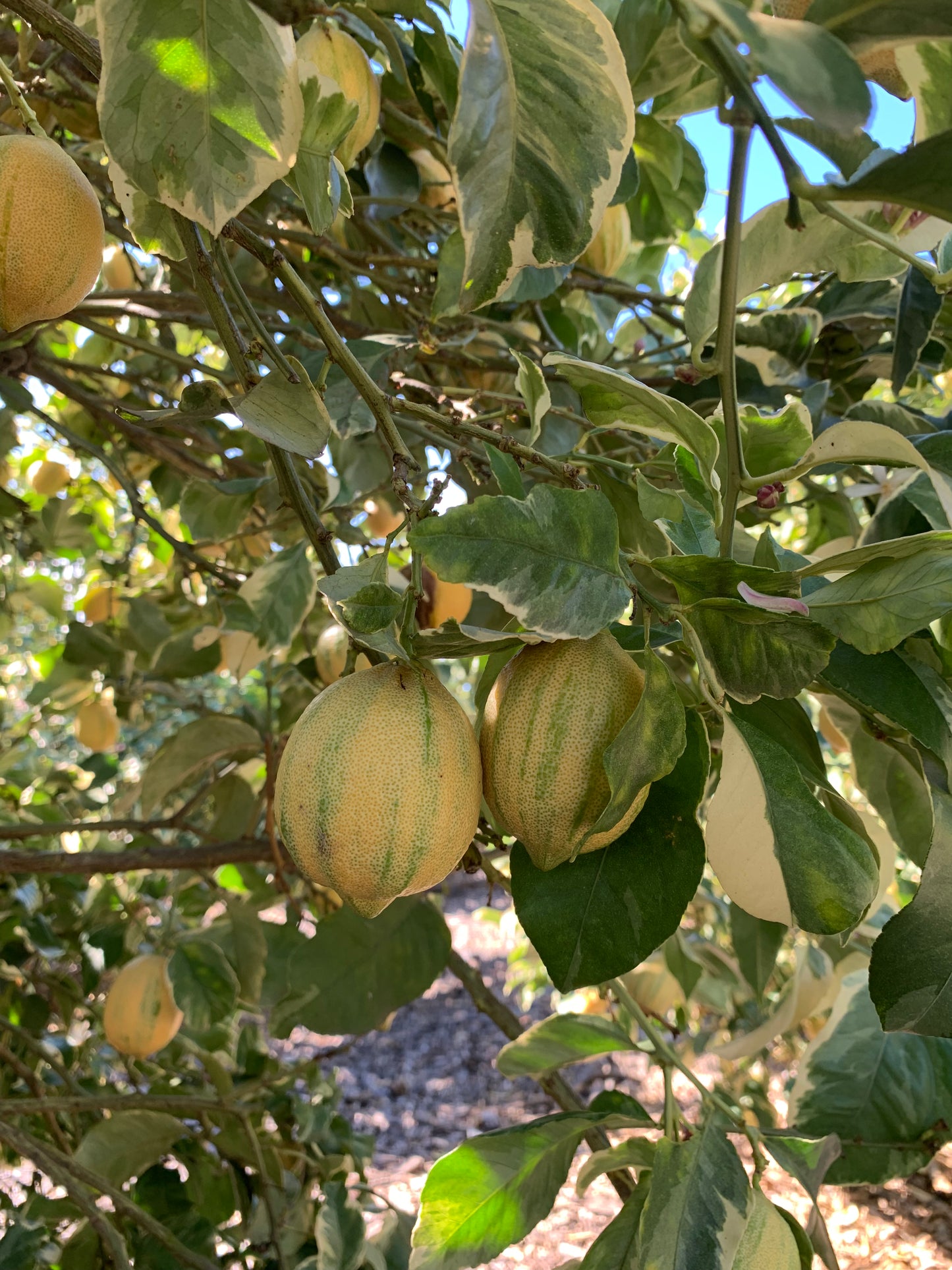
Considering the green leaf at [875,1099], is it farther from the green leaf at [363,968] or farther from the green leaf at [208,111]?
the green leaf at [208,111]

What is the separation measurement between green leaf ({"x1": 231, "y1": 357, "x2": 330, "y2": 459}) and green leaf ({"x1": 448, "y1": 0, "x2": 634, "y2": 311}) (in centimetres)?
11

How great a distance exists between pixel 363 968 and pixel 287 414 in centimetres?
69

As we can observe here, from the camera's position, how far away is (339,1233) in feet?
3.50

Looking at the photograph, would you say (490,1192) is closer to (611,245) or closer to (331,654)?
(331,654)

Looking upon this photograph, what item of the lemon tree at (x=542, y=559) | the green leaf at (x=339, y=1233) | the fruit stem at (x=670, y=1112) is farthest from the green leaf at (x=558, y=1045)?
the green leaf at (x=339, y=1233)

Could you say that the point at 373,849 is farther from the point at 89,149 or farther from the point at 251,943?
the point at 89,149

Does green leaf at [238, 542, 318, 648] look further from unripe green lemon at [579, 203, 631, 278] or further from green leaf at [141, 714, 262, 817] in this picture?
unripe green lemon at [579, 203, 631, 278]

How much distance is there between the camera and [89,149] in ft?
4.17

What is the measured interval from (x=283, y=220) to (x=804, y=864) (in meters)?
1.21

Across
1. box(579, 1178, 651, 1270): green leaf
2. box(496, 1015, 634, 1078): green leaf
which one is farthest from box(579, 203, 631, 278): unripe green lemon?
box(579, 1178, 651, 1270): green leaf

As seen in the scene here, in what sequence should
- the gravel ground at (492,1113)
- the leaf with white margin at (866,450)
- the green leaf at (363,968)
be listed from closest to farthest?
the leaf with white margin at (866,450)
the green leaf at (363,968)
the gravel ground at (492,1113)

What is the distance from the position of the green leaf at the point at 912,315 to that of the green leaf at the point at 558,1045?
2.00ft

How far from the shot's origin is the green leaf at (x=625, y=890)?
52 centimetres

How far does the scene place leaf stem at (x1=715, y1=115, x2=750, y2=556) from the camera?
0.36 meters
